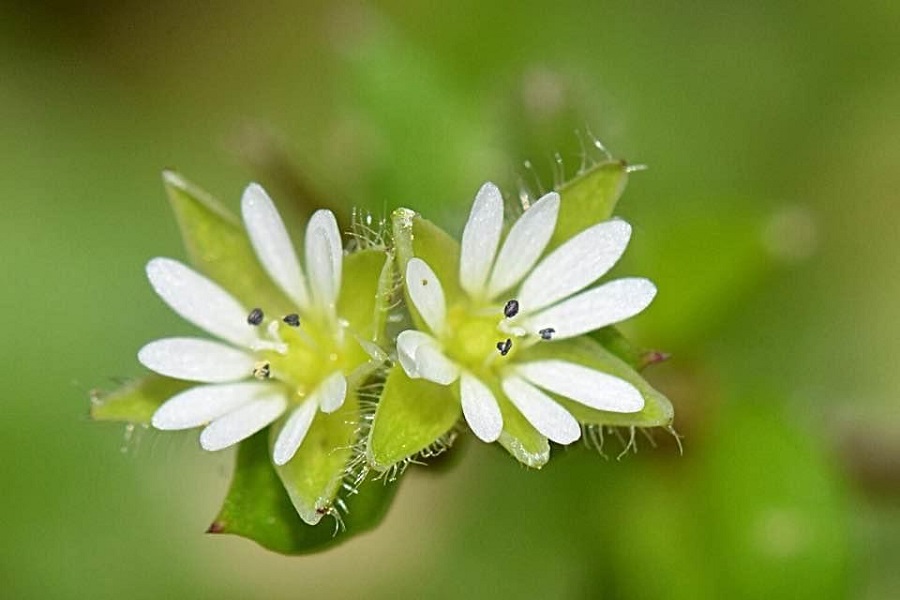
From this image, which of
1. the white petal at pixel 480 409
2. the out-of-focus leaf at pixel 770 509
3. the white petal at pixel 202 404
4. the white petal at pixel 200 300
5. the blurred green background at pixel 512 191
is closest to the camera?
the white petal at pixel 480 409

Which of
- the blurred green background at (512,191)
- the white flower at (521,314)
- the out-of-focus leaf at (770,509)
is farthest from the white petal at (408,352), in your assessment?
the out-of-focus leaf at (770,509)

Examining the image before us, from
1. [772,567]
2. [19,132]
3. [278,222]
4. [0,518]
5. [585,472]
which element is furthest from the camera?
[19,132]

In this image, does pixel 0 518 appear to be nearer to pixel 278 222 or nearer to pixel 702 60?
pixel 278 222

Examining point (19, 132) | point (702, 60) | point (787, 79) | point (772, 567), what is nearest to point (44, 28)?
point (19, 132)

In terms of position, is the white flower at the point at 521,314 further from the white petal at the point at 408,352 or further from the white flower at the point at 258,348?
the white flower at the point at 258,348

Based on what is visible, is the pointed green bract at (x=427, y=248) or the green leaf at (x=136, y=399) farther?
the green leaf at (x=136, y=399)

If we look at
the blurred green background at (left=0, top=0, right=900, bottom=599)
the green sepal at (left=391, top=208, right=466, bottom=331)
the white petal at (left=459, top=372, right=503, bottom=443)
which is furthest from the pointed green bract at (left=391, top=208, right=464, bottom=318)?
the blurred green background at (left=0, top=0, right=900, bottom=599)

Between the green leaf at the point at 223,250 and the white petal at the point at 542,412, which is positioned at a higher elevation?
the green leaf at the point at 223,250
